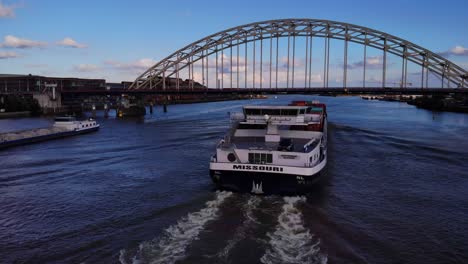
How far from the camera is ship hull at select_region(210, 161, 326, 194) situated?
18078 millimetres

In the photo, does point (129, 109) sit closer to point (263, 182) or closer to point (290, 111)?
point (290, 111)

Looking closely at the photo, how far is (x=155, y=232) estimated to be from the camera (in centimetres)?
1426

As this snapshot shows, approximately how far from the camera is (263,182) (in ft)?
59.8

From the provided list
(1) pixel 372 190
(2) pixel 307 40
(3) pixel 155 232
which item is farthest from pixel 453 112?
(3) pixel 155 232

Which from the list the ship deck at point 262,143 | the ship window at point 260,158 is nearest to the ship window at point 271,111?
the ship deck at point 262,143

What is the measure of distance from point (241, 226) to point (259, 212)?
181cm

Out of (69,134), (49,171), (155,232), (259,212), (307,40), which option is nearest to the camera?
(155,232)

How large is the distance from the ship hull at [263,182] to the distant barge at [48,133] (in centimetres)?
2874

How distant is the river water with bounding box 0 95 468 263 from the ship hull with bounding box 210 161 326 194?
0.46 metres

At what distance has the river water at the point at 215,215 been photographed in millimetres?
12641

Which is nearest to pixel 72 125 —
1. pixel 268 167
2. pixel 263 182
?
pixel 263 182

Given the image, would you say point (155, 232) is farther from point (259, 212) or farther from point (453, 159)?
point (453, 159)

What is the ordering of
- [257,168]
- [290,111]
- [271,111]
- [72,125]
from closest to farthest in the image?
[257,168] → [290,111] → [271,111] → [72,125]

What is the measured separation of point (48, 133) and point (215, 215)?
119ft
